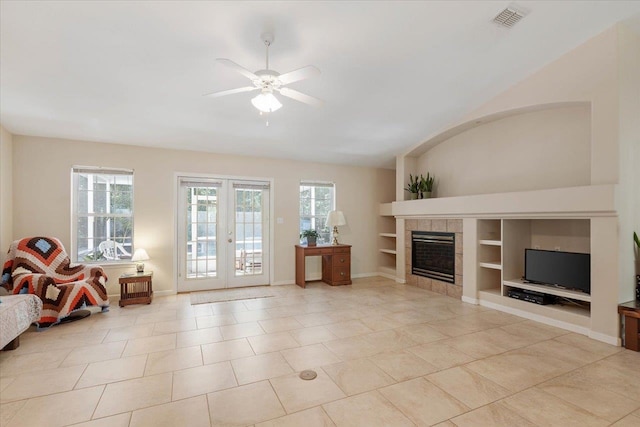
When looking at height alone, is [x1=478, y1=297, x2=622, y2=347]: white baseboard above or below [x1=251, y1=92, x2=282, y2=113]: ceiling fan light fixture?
below

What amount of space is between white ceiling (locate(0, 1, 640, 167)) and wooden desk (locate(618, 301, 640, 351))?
116 inches

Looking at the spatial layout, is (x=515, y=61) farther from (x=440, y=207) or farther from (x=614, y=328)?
(x=614, y=328)

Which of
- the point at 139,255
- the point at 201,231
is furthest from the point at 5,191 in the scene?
the point at 201,231

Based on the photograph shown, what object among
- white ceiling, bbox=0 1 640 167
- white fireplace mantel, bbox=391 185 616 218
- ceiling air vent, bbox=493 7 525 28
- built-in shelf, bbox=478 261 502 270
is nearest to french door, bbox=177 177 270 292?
white ceiling, bbox=0 1 640 167

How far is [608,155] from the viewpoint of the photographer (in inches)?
133

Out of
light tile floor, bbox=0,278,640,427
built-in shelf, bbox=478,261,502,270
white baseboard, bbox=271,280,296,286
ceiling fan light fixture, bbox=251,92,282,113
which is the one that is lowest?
light tile floor, bbox=0,278,640,427

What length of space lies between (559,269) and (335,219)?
3655 mm

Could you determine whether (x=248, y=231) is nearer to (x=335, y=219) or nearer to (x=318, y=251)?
(x=318, y=251)

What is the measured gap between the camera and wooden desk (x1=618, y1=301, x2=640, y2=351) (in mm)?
3154

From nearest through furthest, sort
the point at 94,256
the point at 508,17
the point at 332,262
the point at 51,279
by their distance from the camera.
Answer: the point at 508,17 < the point at 51,279 < the point at 94,256 < the point at 332,262

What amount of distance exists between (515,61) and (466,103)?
36.0 inches

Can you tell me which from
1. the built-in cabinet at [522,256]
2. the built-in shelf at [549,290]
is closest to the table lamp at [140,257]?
the built-in cabinet at [522,256]

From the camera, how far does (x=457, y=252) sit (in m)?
5.23

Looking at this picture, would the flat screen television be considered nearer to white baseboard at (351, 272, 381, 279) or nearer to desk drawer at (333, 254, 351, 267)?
desk drawer at (333, 254, 351, 267)
